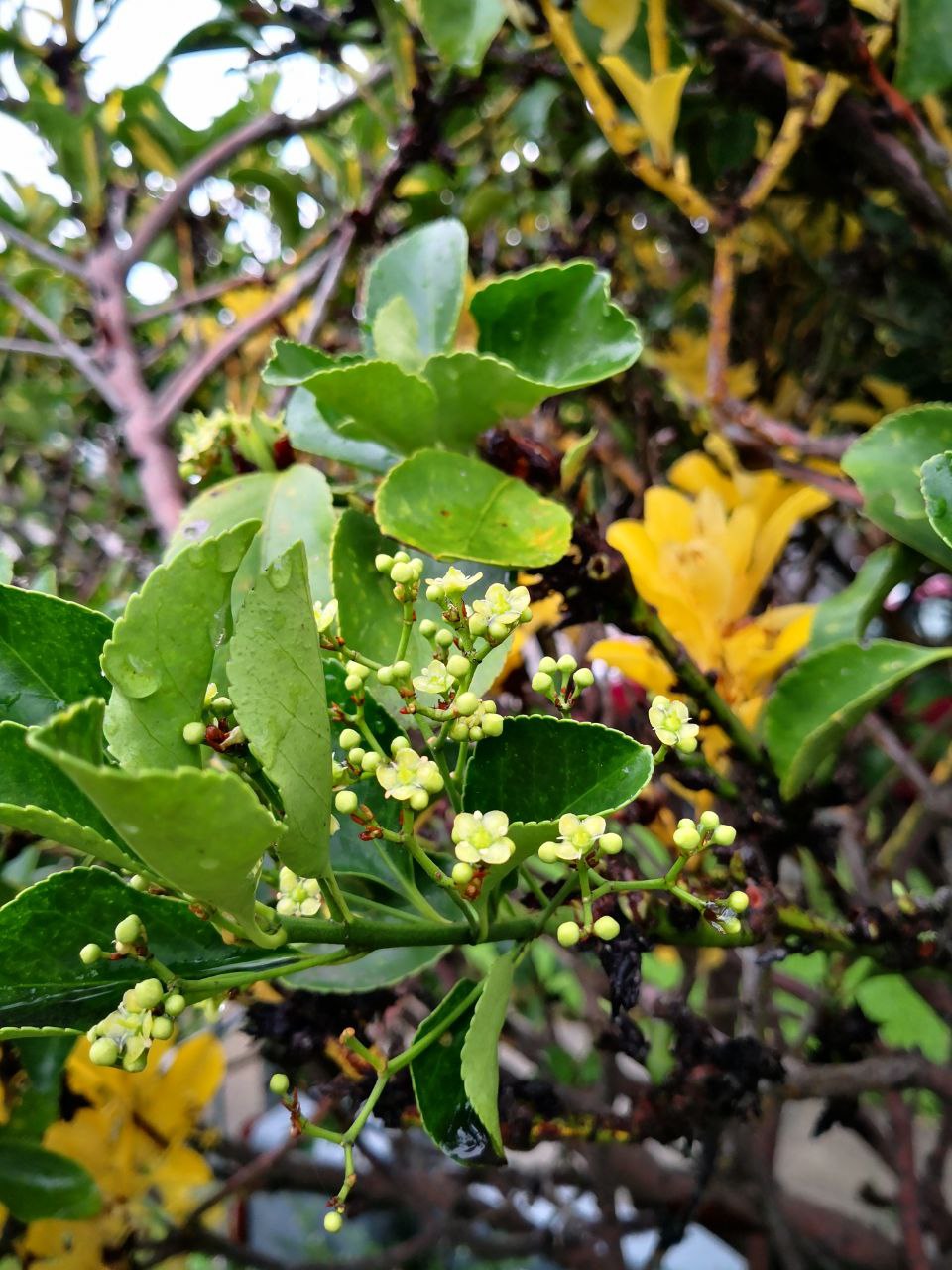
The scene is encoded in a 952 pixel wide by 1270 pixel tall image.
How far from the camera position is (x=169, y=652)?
0.28m

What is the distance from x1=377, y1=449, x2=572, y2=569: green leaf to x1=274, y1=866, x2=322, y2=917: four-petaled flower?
0.14 meters

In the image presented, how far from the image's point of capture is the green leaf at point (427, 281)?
0.48 metres

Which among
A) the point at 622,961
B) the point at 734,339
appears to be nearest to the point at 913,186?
the point at 734,339

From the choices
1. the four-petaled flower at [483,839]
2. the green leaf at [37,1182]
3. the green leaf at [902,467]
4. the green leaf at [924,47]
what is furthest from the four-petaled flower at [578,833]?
the green leaf at [924,47]

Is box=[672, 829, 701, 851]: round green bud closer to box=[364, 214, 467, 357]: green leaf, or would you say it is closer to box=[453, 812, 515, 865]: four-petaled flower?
box=[453, 812, 515, 865]: four-petaled flower

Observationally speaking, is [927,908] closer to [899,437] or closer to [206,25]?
[899,437]

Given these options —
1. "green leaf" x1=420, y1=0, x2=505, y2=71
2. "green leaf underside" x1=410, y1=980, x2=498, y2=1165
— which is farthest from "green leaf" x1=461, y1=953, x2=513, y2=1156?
"green leaf" x1=420, y1=0, x2=505, y2=71

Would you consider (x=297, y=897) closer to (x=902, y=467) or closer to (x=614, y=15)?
(x=902, y=467)

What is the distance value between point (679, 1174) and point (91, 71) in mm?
1465

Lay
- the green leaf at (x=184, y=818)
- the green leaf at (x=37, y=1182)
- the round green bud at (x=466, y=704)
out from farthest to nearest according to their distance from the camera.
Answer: the green leaf at (x=37, y=1182) → the round green bud at (x=466, y=704) → the green leaf at (x=184, y=818)

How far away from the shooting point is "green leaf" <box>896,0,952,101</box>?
0.57 m

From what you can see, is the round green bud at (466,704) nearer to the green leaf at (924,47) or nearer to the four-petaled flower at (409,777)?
the four-petaled flower at (409,777)

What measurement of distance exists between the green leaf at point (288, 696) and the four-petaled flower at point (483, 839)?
47 millimetres

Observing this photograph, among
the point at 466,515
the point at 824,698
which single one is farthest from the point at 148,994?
the point at 824,698
